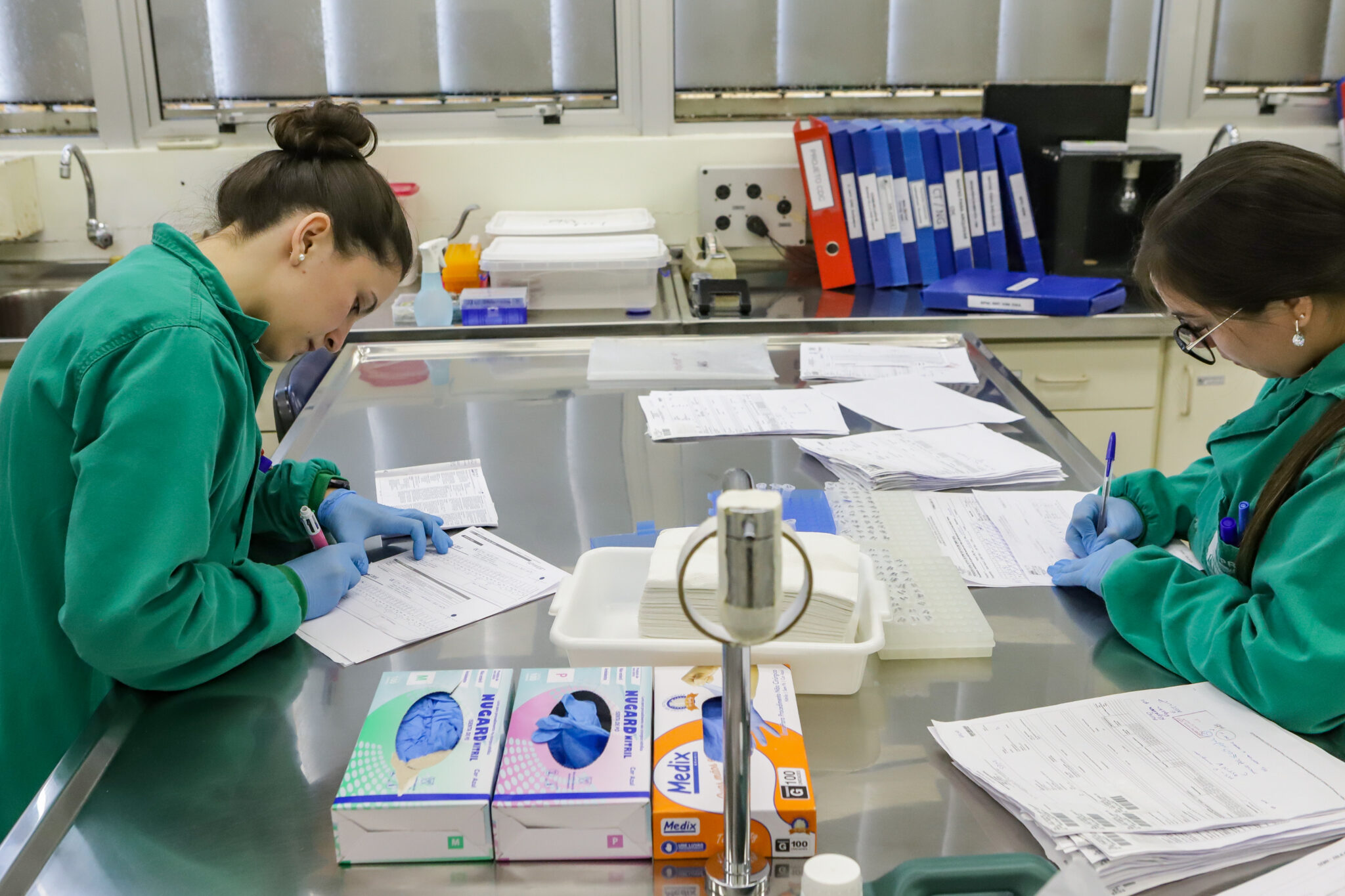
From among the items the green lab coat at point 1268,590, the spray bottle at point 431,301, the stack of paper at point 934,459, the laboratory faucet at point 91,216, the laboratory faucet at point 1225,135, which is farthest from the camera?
the laboratory faucet at point 1225,135

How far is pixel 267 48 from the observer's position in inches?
116

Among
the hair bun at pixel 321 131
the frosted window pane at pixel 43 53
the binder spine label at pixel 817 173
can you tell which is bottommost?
the binder spine label at pixel 817 173

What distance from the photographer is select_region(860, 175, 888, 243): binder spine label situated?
2672mm

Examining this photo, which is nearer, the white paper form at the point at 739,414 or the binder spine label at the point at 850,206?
the white paper form at the point at 739,414

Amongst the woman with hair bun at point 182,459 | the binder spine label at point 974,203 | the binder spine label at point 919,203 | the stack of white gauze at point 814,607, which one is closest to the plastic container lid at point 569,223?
the binder spine label at point 919,203

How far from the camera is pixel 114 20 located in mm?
2855

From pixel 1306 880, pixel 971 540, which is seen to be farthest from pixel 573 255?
pixel 1306 880

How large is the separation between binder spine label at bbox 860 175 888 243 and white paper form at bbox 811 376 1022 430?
0.80 metres

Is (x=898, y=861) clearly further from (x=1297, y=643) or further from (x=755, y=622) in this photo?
(x=1297, y=643)

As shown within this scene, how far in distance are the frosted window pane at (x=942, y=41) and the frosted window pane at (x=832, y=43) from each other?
39 millimetres

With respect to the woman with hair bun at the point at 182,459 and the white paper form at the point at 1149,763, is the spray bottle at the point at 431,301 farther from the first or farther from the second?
the white paper form at the point at 1149,763

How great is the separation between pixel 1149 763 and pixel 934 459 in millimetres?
729

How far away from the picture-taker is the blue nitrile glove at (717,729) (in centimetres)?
81

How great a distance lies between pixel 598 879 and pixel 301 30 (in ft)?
9.04
